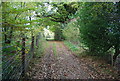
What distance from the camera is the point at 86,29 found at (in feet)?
15.8

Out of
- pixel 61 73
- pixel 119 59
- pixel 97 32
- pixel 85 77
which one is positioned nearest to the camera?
pixel 85 77

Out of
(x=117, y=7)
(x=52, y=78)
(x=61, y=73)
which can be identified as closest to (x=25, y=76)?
(x=52, y=78)

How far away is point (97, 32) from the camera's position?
14.1 ft

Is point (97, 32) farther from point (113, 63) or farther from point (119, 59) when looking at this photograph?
point (119, 59)

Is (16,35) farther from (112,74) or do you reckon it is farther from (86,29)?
(112,74)

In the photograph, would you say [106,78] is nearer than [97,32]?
Yes

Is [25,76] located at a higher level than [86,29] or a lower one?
lower

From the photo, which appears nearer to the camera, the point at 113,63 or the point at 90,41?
the point at 113,63

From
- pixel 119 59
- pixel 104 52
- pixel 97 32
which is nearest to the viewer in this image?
pixel 97 32

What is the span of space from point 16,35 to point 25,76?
1.58 meters

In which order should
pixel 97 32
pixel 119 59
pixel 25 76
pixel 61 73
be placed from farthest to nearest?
1. pixel 119 59
2. pixel 97 32
3. pixel 61 73
4. pixel 25 76

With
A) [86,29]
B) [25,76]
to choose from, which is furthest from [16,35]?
[86,29]

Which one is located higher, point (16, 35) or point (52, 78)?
point (16, 35)

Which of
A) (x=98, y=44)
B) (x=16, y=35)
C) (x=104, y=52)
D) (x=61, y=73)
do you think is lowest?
(x=61, y=73)
